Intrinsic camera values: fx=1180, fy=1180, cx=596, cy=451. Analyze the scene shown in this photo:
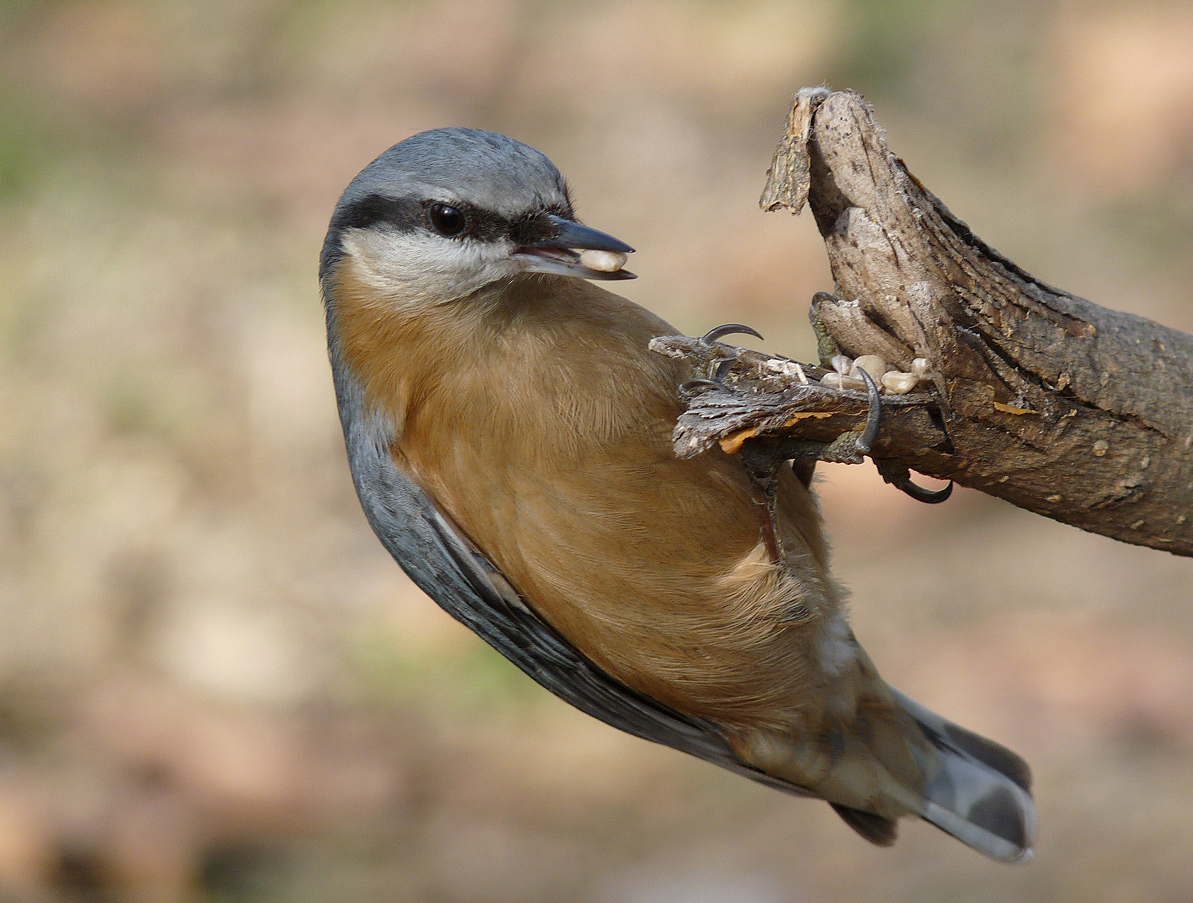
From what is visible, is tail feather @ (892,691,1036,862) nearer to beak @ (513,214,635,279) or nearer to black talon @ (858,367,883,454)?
black talon @ (858,367,883,454)

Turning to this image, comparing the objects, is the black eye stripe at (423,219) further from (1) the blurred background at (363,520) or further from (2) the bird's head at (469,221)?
(1) the blurred background at (363,520)

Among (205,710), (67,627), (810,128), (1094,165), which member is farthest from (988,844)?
(1094,165)

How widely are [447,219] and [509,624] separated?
99 cm

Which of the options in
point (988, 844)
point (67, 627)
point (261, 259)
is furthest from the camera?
point (261, 259)

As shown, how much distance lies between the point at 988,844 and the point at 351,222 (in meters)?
2.36

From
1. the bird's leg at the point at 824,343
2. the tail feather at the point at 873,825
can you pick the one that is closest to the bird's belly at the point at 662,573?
the bird's leg at the point at 824,343

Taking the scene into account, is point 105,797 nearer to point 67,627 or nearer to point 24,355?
point 67,627

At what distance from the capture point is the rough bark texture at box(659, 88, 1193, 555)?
2.02m

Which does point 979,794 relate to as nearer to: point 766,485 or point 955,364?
point 766,485

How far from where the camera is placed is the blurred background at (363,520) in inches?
180

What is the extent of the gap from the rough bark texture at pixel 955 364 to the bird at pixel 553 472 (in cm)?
35

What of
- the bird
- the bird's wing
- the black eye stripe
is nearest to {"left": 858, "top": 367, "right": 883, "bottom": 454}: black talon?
the bird

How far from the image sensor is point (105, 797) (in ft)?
15.1

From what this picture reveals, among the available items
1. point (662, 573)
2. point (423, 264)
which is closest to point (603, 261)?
point (423, 264)
